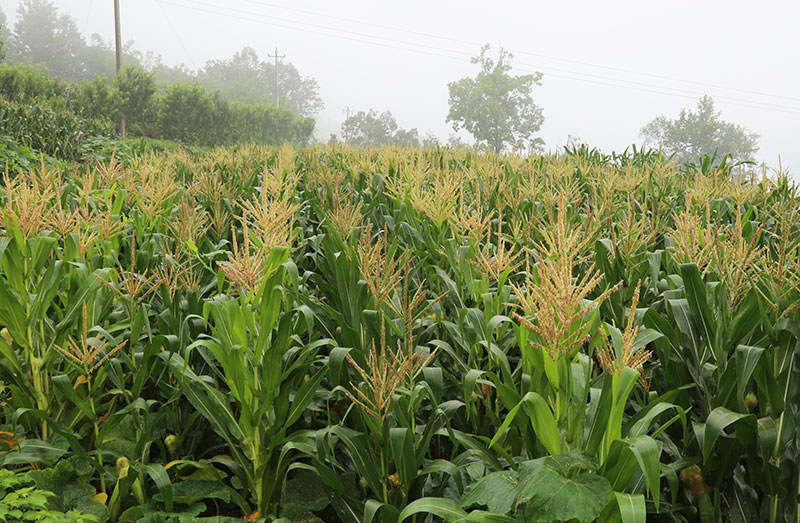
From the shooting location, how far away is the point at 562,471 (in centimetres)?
146

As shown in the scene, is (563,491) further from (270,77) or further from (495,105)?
(270,77)

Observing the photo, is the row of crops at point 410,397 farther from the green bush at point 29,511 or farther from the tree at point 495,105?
the tree at point 495,105

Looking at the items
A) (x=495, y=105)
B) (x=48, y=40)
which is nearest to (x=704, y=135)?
(x=495, y=105)

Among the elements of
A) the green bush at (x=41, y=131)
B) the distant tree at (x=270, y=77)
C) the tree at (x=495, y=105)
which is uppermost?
the distant tree at (x=270, y=77)

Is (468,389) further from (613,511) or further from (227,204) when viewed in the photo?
(227,204)

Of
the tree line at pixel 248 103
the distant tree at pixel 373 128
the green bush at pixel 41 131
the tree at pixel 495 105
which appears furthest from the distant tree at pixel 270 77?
the green bush at pixel 41 131

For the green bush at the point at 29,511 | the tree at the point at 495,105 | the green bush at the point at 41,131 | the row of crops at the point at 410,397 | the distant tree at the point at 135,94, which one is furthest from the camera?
the tree at the point at 495,105

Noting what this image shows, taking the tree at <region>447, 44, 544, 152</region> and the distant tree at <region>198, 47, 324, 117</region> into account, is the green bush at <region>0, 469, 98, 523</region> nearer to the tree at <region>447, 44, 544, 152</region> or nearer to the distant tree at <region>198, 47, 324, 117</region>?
the tree at <region>447, 44, 544, 152</region>

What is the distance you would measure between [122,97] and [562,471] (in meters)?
30.0

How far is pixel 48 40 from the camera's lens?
99000 millimetres

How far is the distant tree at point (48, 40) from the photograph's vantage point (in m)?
90.6

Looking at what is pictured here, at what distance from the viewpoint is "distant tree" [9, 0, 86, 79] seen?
90625mm

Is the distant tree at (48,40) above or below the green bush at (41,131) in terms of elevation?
above

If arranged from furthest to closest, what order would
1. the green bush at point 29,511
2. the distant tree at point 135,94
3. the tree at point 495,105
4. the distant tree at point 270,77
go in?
the distant tree at point 270,77
the tree at point 495,105
the distant tree at point 135,94
the green bush at point 29,511
